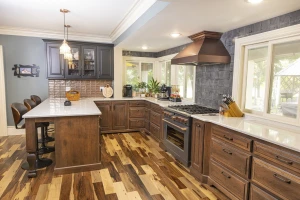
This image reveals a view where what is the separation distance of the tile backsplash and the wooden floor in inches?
65.6

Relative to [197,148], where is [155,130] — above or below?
below

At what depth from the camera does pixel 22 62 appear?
457cm

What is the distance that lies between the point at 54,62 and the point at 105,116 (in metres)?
1.75

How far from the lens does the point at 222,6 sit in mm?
2061


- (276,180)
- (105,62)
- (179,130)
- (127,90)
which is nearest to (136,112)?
(127,90)

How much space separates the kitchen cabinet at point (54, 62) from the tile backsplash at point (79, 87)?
25 cm

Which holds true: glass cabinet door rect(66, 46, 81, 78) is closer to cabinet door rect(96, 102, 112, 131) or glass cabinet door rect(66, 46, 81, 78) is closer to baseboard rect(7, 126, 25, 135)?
cabinet door rect(96, 102, 112, 131)

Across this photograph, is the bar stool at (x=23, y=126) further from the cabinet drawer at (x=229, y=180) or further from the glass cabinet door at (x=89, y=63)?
the cabinet drawer at (x=229, y=180)

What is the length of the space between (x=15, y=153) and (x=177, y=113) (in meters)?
3.00

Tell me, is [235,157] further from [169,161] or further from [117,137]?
[117,137]

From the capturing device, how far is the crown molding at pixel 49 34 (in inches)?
173

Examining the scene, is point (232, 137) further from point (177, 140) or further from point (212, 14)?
point (212, 14)

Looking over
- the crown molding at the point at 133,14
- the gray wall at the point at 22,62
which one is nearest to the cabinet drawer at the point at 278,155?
the crown molding at the point at 133,14

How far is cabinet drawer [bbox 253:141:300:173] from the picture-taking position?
5.19 feet
